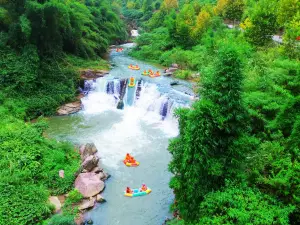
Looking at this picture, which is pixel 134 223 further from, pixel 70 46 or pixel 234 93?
pixel 70 46

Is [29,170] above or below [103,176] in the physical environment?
above

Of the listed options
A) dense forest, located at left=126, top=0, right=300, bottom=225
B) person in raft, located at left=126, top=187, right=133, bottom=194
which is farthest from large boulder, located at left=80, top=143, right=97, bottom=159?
dense forest, located at left=126, top=0, right=300, bottom=225

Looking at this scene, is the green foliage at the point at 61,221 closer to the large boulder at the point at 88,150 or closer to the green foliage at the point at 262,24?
the large boulder at the point at 88,150

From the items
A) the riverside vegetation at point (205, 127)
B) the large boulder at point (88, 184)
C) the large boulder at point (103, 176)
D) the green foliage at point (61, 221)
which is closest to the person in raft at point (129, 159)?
the large boulder at point (103, 176)

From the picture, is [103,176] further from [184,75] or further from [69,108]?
[184,75]

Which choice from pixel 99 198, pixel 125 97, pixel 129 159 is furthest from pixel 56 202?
pixel 125 97

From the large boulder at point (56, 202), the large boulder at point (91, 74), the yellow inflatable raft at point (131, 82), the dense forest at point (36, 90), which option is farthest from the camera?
the large boulder at point (91, 74)
